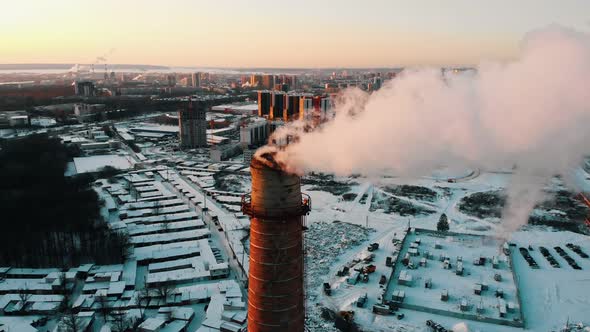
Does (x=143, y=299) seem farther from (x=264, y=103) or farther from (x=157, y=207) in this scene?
(x=264, y=103)

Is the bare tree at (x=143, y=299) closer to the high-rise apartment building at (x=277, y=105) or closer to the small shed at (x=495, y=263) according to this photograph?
the small shed at (x=495, y=263)

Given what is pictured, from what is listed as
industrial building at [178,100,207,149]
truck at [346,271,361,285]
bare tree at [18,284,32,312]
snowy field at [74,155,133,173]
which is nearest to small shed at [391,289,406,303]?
truck at [346,271,361,285]

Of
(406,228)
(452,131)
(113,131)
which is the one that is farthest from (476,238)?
(113,131)

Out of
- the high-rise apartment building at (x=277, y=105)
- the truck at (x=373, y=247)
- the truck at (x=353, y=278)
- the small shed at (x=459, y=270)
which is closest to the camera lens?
the truck at (x=353, y=278)

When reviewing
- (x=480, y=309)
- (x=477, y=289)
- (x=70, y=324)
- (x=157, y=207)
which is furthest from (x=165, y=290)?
(x=477, y=289)

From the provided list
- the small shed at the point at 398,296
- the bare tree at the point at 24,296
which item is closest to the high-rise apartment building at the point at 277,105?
the bare tree at the point at 24,296
